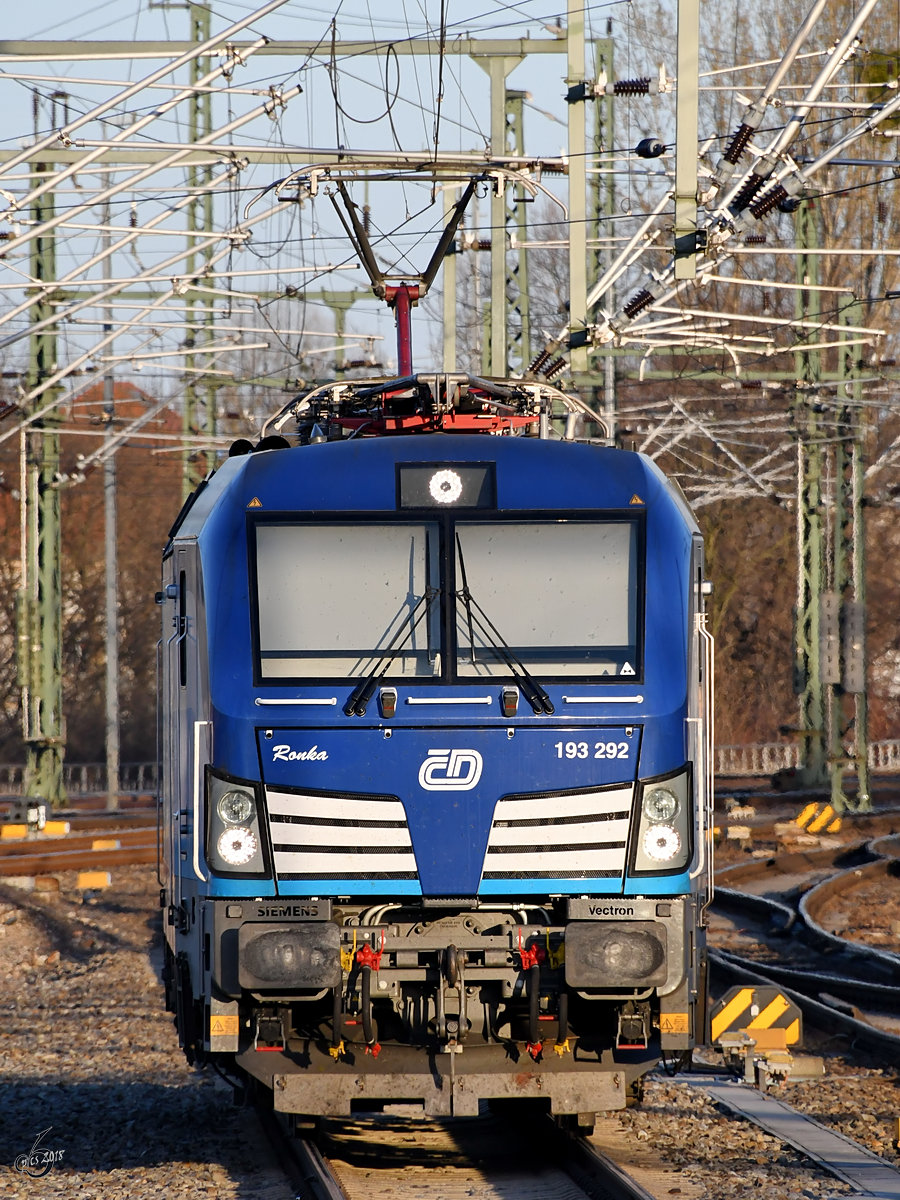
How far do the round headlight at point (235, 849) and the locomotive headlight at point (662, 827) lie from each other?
164 centimetres

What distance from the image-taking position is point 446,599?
7.72 meters

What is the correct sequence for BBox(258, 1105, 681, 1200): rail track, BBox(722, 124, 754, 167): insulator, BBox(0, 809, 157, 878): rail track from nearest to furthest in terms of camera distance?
BBox(258, 1105, 681, 1200): rail track, BBox(722, 124, 754, 167): insulator, BBox(0, 809, 157, 878): rail track

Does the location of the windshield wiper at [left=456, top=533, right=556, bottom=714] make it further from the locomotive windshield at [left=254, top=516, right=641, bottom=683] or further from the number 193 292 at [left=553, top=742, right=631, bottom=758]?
the number 193 292 at [left=553, top=742, right=631, bottom=758]

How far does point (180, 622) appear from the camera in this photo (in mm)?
8188

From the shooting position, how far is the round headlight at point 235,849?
24.0 feet

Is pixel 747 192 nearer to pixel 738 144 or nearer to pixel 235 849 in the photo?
pixel 738 144

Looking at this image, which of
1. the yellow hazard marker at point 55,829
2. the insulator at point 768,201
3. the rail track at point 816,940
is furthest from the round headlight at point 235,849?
the yellow hazard marker at point 55,829

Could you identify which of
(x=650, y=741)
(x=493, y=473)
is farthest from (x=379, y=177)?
(x=650, y=741)

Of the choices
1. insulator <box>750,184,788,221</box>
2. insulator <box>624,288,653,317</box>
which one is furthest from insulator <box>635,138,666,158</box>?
insulator <box>624,288,653,317</box>

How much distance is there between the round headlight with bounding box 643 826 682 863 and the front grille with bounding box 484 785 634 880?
0.34 ft

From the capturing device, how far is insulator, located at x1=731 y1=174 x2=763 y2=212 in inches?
505

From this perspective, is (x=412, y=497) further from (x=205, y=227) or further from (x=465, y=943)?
(x=205, y=227)

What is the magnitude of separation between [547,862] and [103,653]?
41573 millimetres

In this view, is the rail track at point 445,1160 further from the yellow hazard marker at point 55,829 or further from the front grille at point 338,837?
the yellow hazard marker at point 55,829
